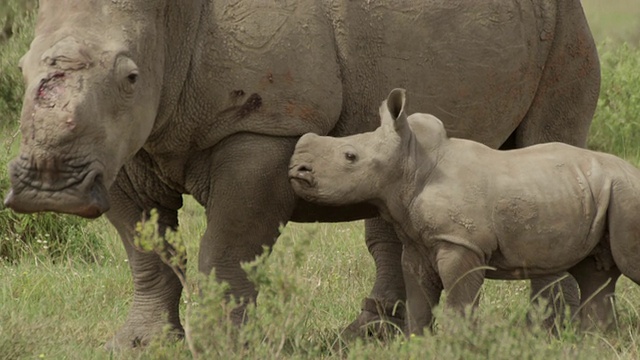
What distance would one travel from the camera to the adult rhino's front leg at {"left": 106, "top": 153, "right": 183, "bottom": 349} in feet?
21.5

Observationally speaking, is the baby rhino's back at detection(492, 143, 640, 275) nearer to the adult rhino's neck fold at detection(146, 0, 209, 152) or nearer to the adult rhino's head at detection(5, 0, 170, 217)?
the adult rhino's neck fold at detection(146, 0, 209, 152)

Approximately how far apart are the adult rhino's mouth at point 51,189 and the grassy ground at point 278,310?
0.51 meters

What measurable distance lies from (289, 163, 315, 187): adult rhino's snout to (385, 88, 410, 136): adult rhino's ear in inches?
14.7

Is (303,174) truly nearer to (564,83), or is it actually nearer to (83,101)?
(83,101)

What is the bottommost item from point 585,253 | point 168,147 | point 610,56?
point 610,56

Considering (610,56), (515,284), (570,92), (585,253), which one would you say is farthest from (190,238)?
(610,56)

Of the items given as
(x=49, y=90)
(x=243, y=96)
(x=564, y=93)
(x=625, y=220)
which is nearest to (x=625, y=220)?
(x=625, y=220)

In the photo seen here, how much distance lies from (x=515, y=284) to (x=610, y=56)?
570 centimetres

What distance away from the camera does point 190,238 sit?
8.70m

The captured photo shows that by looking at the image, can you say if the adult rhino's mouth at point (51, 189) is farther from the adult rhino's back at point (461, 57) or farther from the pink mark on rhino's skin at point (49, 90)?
the adult rhino's back at point (461, 57)

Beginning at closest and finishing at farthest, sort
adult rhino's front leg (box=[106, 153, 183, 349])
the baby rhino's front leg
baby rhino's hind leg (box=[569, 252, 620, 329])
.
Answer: the baby rhino's front leg
baby rhino's hind leg (box=[569, 252, 620, 329])
adult rhino's front leg (box=[106, 153, 183, 349])

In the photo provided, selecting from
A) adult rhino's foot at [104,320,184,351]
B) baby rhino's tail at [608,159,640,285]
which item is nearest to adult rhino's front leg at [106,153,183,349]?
adult rhino's foot at [104,320,184,351]

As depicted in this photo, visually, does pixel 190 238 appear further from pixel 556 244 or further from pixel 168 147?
pixel 556 244

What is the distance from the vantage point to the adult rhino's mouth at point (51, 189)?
5.29 metres
